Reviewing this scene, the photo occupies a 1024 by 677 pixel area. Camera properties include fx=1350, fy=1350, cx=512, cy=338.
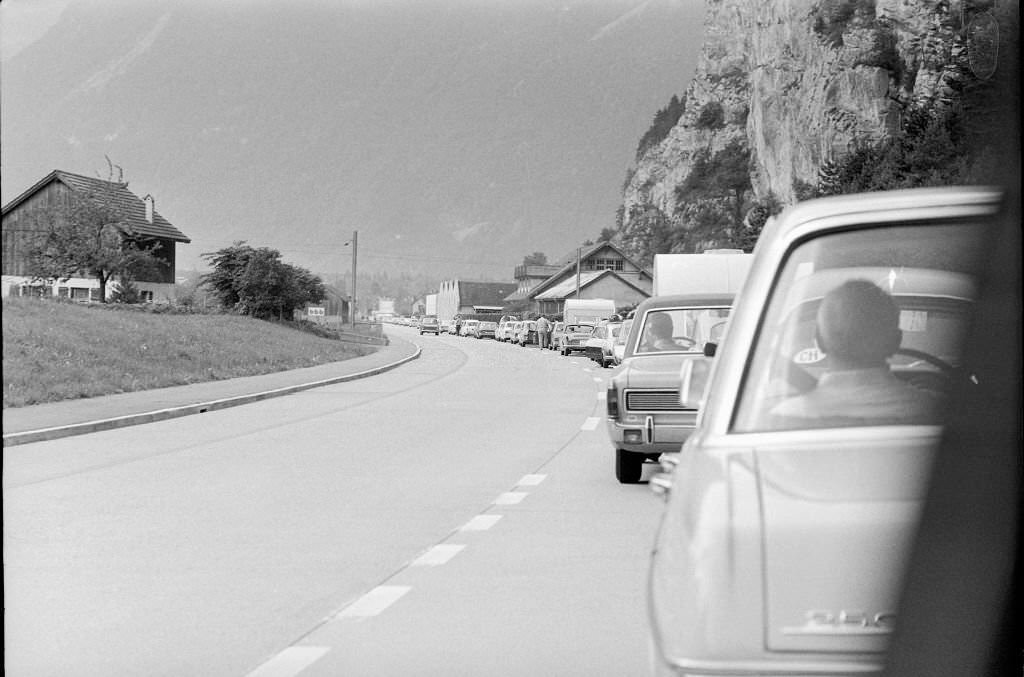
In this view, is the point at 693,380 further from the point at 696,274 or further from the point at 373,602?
the point at 696,274

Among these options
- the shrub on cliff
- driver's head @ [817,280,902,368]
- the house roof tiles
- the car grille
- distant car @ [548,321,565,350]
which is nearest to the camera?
driver's head @ [817,280,902,368]

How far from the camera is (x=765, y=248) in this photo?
124 inches

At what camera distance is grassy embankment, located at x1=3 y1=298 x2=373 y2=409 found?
81.1 ft

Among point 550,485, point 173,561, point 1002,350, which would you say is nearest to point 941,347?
point 1002,350

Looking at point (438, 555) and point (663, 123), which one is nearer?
point (438, 555)

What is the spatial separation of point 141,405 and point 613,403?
1254 cm

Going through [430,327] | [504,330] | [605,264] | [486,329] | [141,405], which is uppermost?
[605,264]

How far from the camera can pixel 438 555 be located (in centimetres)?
816

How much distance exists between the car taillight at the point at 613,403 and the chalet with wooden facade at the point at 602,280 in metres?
119

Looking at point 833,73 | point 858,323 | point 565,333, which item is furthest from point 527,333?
point 858,323

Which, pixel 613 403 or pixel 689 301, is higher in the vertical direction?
pixel 689 301

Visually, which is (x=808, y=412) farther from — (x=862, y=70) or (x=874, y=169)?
(x=862, y=70)

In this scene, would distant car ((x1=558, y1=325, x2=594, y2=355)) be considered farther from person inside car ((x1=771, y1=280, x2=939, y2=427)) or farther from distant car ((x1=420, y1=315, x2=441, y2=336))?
distant car ((x1=420, y1=315, x2=441, y2=336))

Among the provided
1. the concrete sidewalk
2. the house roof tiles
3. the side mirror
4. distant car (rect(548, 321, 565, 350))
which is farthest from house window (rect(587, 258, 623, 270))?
the side mirror
